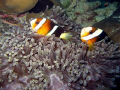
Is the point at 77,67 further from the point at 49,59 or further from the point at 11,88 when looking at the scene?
the point at 11,88

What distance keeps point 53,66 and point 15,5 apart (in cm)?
215

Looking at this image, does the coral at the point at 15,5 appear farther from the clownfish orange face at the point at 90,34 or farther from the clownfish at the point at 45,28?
the clownfish orange face at the point at 90,34

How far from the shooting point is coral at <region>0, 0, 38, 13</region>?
291cm

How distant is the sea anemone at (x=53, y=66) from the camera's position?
1.69 meters

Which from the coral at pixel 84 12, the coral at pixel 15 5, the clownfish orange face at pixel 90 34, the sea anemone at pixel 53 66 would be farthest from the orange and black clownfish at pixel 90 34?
the coral at pixel 84 12

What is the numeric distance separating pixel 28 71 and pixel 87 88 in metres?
0.95

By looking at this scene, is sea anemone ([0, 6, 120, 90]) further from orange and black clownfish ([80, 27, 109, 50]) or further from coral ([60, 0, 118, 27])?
coral ([60, 0, 118, 27])

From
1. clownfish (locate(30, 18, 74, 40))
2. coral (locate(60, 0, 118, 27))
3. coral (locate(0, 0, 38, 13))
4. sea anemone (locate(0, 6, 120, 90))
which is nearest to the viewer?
sea anemone (locate(0, 6, 120, 90))

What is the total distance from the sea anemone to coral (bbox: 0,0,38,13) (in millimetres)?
1340

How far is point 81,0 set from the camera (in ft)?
16.4

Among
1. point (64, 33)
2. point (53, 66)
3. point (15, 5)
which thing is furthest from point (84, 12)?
point (53, 66)

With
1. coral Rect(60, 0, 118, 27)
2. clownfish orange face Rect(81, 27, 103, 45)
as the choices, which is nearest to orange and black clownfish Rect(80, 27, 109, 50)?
clownfish orange face Rect(81, 27, 103, 45)

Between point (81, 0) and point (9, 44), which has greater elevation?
point (81, 0)

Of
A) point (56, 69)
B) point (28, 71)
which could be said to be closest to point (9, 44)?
point (28, 71)
